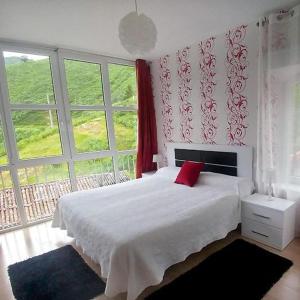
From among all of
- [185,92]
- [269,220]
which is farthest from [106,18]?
→ [269,220]

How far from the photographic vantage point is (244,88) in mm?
2953

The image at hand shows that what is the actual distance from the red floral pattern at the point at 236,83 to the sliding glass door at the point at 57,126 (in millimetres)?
1889

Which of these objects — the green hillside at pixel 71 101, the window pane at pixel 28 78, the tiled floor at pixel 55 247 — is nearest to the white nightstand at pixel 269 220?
→ the tiled floor at pixel 55 247

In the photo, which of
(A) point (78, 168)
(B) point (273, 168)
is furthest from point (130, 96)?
(B) point (273, 168)

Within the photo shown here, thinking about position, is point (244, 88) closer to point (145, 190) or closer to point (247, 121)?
point (247, 121)

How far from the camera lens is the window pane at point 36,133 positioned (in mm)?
3289

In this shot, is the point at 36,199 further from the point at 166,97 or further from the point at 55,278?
the point at 166,97

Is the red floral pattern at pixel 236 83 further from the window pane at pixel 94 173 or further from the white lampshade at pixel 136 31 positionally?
the window pane at pixel 94 173

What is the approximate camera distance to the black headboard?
3.16 meters

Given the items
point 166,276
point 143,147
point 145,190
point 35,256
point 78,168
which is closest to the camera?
point 166,276

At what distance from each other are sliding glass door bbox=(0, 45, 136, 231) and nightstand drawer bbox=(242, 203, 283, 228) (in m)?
2.43

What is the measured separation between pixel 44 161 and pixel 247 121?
10.1 feet

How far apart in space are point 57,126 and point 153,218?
7.76 feet

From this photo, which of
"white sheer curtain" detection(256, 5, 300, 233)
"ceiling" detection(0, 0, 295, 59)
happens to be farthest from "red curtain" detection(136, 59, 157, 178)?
"white sheer curtain" detection(256, 5, 300, 233)
